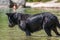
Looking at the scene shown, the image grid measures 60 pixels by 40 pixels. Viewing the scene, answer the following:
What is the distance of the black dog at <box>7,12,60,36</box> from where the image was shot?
10.9 meters

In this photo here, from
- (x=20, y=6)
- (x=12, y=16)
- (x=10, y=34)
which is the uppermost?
(x=12, y=16)

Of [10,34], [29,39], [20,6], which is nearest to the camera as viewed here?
[29,39]

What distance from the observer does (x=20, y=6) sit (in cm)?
2862

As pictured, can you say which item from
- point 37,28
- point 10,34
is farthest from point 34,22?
point 10,34

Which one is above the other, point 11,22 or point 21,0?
point 11,22

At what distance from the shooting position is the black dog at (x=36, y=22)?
10922 mm

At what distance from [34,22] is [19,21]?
551 mm

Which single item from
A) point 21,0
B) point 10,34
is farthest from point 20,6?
point 10,34

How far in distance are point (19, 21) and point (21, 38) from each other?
609 mm

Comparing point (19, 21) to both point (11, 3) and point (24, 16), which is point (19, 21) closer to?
point (24, 16)

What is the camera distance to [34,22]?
11227 millimetres

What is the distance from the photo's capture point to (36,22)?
11.2 meters

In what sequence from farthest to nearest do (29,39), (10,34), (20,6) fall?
(20,6) < (10,34) < (29,39)

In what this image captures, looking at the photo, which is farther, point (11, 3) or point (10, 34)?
point (11, 3)
